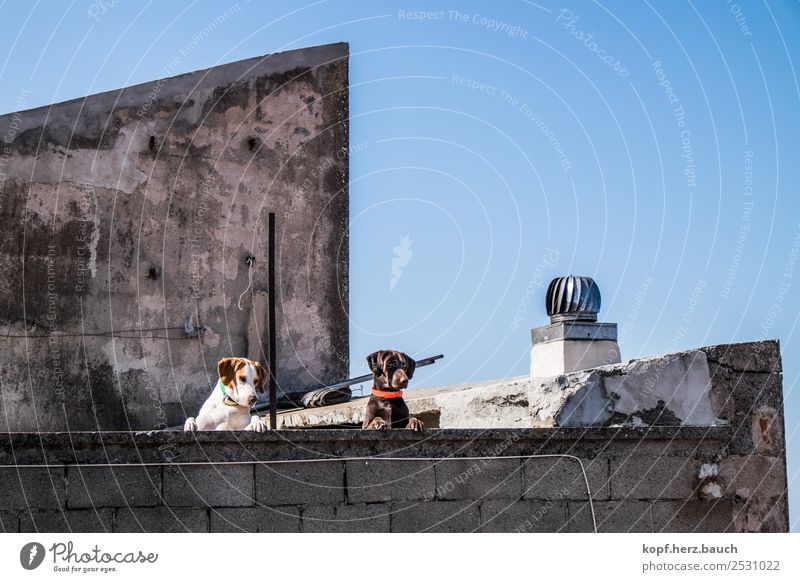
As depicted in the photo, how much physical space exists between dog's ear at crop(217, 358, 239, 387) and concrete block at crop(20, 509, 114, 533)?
1591 millimetres

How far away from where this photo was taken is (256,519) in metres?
6.80

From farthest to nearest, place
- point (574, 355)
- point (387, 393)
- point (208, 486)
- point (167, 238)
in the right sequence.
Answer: point (167, 238), point (574, 355), point (387, 393), point (208, 486)

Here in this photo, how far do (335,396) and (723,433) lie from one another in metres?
5.75

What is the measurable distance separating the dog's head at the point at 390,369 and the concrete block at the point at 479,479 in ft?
2.75

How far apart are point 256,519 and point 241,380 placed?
141cm

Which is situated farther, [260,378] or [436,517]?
[260,378]

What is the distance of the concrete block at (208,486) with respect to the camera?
266 inches

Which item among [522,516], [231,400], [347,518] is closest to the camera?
[347,518]

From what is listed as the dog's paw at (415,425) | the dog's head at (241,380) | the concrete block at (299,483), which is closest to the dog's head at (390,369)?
the dog's paw at (415,425)

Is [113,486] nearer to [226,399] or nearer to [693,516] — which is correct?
[226,399]

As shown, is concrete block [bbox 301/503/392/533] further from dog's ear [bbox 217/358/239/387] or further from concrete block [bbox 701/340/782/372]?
concrete block [bbox 701/340/782/372]

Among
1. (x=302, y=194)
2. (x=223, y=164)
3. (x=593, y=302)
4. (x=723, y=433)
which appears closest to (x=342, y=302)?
(x=302, y=194)

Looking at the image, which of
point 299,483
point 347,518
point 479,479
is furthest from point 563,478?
point 299,483

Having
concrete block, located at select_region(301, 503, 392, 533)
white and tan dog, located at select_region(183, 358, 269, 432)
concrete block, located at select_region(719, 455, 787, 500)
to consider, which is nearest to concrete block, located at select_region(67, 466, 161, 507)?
concrete block, located at select_region(301, 503, 392, 533)
